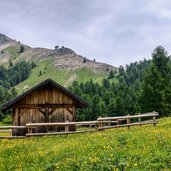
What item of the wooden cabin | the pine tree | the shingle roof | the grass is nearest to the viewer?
the grass

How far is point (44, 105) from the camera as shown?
1490 inches

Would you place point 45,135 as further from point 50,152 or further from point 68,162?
point 68,162

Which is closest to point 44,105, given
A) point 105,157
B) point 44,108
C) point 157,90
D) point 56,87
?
point 44,108

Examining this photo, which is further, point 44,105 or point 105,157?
point 44,105

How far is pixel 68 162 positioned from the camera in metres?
14.9

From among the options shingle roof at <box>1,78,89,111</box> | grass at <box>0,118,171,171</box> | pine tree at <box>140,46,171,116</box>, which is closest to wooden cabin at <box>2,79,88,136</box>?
shingle roof at <box>1,78,89,111</box>

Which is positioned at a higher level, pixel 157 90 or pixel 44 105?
pixel 157 90

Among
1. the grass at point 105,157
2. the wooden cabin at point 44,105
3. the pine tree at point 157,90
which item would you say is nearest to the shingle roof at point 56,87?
the wooden cabin at point 44,105

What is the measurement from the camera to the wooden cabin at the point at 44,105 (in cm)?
3700

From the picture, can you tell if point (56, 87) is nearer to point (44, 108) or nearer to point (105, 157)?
point (44, 108)

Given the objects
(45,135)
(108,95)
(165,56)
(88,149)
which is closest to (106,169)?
(88,149)

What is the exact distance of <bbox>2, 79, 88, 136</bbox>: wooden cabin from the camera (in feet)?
121

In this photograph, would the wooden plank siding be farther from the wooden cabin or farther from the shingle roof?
the shingle roof

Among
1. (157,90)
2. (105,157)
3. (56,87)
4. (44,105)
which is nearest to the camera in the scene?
(105,157)
